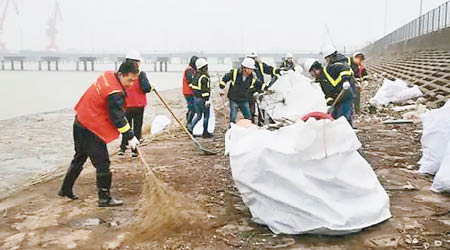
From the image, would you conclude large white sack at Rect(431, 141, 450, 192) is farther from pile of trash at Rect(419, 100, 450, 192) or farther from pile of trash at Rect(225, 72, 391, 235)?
pile of trash at Rect(225, 72, 391, 235)

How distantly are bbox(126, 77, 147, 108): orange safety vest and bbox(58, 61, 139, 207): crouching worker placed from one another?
2.11m

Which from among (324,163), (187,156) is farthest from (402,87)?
(324,163)

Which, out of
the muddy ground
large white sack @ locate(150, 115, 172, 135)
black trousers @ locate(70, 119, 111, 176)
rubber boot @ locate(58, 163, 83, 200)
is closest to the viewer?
the muddy ground

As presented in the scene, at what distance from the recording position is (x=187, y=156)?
289 inches

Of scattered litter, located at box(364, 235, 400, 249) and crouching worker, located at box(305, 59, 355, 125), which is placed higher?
crouching worker, located at box(305, 59, 355, 125)

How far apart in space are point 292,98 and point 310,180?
534 centimetres

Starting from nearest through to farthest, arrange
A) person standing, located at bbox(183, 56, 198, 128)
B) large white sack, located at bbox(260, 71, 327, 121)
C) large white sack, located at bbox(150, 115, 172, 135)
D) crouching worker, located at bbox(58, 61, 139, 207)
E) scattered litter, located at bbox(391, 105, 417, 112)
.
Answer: crouching worker, located at bbox(58, 61, 139, 207), person standing, located at bbox(183, 56, 198, 128), large white sack, located at bbox(260, 71, 327, 121), large white sack, located at bbox(150, 115, 172, 135), scattered litter, located at bbox(391, 105, 417, 112)

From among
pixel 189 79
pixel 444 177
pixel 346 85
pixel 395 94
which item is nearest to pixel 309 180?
pixel 444 177

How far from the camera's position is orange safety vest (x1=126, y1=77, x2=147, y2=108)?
22.9 feet

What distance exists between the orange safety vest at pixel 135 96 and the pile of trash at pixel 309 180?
10.9ft

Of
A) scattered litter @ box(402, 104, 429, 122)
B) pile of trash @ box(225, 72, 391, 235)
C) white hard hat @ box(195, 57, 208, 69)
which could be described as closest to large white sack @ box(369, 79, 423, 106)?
scattered litter @ box(402, 104, 429, 122)

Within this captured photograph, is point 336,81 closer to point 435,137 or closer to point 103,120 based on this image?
point 435,137

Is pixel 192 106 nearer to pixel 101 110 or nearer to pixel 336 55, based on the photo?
pixel 336 55

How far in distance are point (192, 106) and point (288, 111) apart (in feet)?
5.96
